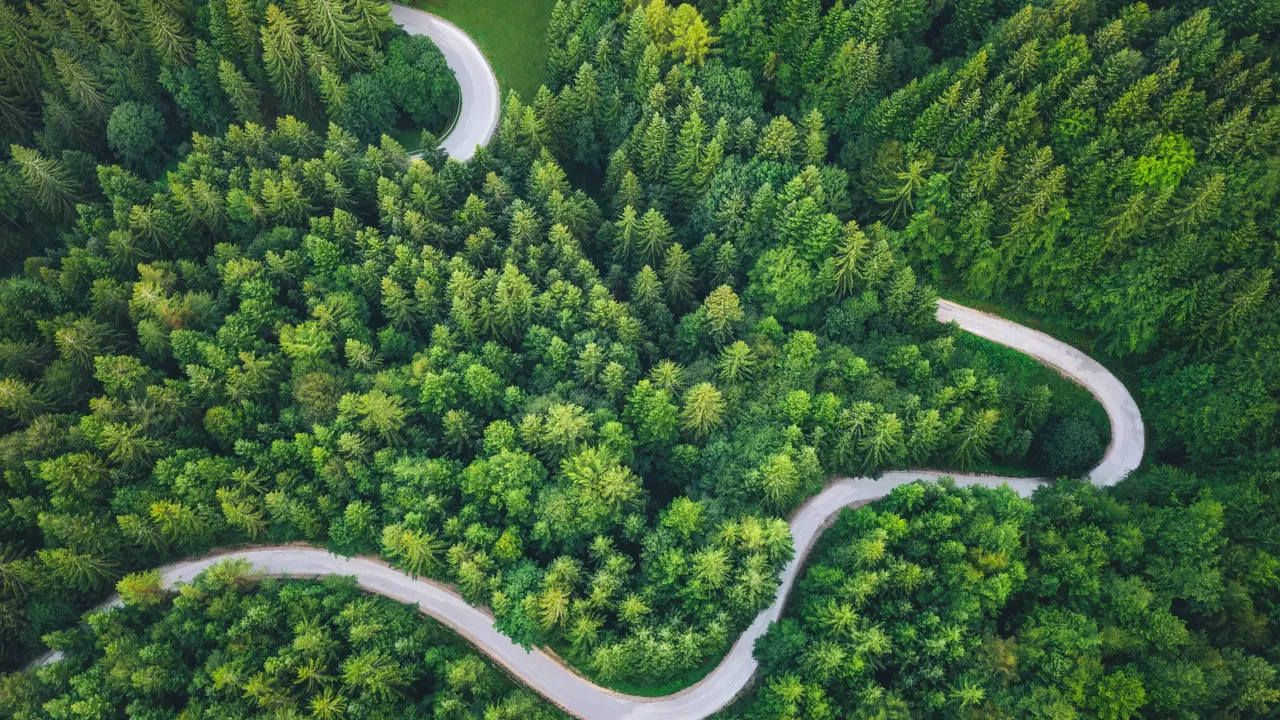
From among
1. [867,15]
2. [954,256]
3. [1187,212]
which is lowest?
[954,256]

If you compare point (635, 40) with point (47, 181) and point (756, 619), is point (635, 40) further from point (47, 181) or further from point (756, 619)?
point (47, 181)

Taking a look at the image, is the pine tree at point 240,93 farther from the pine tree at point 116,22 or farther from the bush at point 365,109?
the pine tree at point 116,22

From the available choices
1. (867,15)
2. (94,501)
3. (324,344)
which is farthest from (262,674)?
(867,15)

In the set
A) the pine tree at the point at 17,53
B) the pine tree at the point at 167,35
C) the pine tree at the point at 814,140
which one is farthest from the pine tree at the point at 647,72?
the pine tree at the point at 17,53

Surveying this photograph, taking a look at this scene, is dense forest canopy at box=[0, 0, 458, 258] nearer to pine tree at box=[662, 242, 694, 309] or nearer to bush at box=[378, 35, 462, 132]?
bush at box=[378, 35, 462, 132]

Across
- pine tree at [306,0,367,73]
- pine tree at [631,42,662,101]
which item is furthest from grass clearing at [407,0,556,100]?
pine tree at [631,42,662,101]

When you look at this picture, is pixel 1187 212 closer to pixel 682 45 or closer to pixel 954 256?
pixel 954 256
